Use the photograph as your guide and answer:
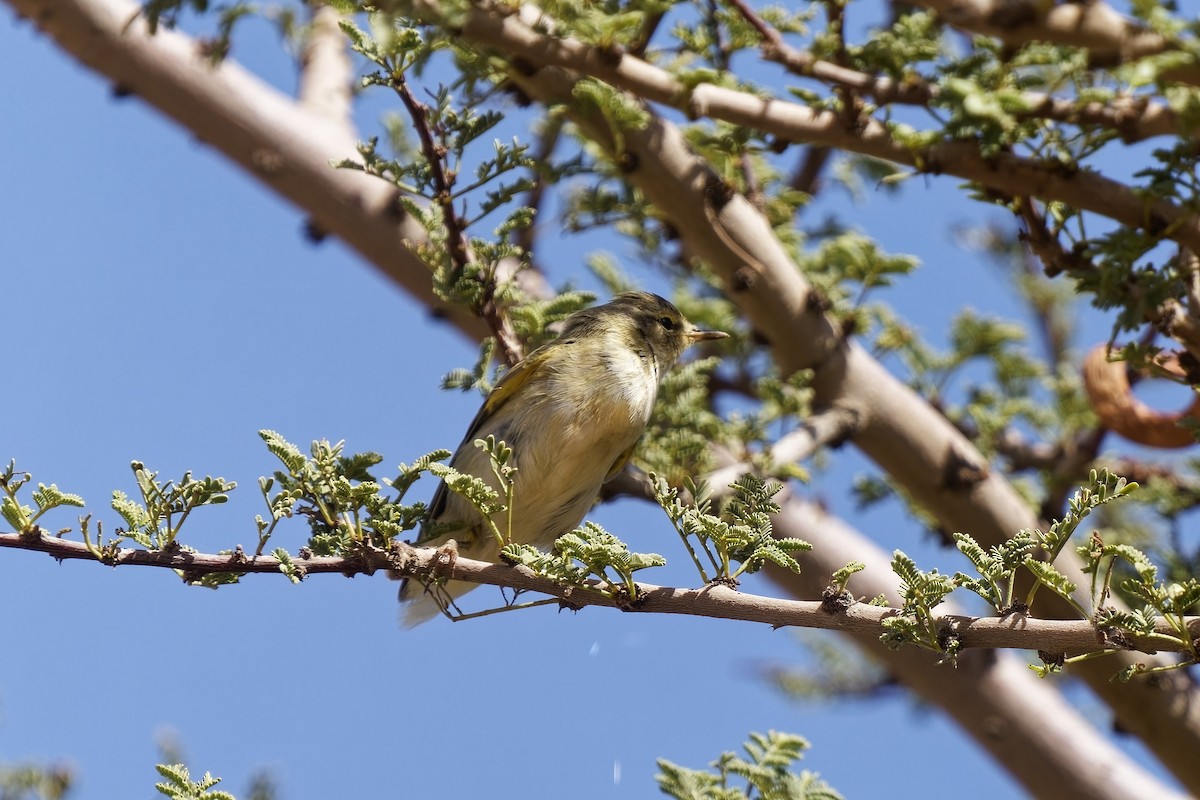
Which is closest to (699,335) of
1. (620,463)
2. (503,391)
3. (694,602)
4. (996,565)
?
(620,463)

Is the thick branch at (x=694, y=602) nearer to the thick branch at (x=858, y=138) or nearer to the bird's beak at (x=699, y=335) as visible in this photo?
the thick branch at (x=858, y=138)

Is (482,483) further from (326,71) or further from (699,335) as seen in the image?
(326,71)

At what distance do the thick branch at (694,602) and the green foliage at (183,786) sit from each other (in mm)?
707

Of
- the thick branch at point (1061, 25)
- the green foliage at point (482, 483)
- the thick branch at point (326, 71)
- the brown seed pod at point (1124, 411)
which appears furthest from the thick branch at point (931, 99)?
the thick branch at point (326, 71)

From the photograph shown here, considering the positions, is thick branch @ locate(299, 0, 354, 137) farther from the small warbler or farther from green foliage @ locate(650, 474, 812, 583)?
green foliage @ locate(650, 474, 812, 583)

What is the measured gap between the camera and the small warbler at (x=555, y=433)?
434 centimetres

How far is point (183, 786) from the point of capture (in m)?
3.19

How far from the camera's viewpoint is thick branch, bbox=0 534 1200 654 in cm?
257

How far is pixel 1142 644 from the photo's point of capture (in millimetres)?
2533

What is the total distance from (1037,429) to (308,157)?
3.87m

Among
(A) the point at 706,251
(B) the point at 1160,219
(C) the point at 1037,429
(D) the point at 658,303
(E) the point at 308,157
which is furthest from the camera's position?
(C) the point at 1037,429

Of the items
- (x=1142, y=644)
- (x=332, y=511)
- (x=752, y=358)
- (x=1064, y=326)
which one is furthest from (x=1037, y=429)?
(x=332, y=511)

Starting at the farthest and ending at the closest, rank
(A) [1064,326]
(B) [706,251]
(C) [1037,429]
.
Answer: (A) [1064,326] < (C) [1037,429] < (B) [706,251]

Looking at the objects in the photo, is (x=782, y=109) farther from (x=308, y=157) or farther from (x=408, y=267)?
(x=308, y=157)
